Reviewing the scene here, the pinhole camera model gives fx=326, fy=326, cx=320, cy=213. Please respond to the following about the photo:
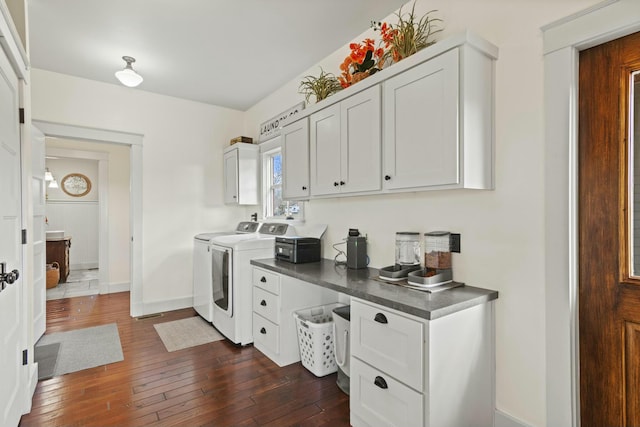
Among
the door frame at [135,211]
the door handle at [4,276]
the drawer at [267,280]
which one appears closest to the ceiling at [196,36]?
the door frame at [135,211]

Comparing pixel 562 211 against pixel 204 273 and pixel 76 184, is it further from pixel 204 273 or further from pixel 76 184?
pixel 76 184

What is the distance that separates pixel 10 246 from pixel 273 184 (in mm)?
2682

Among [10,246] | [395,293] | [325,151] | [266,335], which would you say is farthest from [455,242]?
[10,246]

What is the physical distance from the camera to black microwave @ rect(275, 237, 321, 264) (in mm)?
2779

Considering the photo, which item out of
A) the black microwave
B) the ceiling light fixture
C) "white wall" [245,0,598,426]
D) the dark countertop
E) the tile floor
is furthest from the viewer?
the tile floor

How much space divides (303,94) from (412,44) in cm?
165

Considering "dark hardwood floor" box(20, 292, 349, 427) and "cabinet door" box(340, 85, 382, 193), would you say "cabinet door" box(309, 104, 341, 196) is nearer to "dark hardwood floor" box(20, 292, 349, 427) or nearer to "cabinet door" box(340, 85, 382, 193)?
"cabinet door" box(340, 85, 382, 193)

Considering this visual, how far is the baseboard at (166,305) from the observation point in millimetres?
4008

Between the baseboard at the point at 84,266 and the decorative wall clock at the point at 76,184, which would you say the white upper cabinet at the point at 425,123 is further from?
the baseboard at the point at 84,266

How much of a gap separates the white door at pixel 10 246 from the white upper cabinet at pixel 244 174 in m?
2.31

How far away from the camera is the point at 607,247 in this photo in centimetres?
146

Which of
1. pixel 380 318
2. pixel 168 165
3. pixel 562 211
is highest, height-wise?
pixel 168 165

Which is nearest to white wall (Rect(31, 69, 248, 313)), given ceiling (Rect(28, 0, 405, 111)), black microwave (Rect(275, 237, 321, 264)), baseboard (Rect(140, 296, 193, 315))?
baseboard (Rect(140, 296, 193, 315))

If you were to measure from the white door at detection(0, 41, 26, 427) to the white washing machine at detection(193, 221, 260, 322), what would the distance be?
5.54ft
